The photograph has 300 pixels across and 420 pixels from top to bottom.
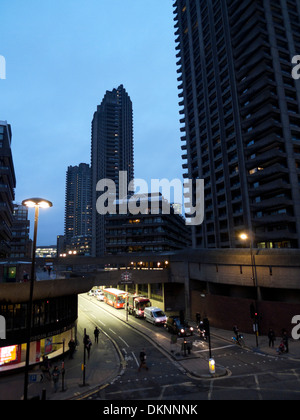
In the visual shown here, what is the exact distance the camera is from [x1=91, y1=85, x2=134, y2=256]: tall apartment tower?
15362 cm

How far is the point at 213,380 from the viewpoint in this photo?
58.6 feet

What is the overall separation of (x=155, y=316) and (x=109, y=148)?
445 feet

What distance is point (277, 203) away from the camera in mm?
51969

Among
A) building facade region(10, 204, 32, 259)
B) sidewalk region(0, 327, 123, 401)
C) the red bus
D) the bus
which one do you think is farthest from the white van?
building facade region(10, 204, 32, 259)

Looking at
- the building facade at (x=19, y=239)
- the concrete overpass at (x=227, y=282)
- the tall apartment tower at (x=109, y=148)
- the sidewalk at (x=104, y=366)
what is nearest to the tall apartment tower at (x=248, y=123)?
the concrete overpass at (x=227, y=282)

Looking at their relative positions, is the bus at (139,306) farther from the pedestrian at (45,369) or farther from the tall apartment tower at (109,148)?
the tall apartment tower at (109,148)

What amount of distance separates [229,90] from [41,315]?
64827 millimetres

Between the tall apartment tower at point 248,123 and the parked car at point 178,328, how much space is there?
1196 inches

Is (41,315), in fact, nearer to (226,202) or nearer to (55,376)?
(55,376)

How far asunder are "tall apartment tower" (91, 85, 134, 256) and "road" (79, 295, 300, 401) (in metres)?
124

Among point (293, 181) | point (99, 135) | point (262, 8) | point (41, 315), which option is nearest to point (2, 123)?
point (41, 315)

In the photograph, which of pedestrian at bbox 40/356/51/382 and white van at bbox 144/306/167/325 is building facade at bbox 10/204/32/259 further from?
pedestrian at bbox 40/356/51/382

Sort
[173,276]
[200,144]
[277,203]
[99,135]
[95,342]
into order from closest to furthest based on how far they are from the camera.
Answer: [95,342] < [173,276] < [277,203] < [200,144] < [99,135]

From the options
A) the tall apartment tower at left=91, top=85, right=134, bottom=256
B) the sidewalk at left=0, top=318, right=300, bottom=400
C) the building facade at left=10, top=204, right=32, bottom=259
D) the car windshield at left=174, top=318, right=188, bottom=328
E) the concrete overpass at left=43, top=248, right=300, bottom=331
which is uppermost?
the tall apartment tower at left=91, top=85, right=134, bottom=256
